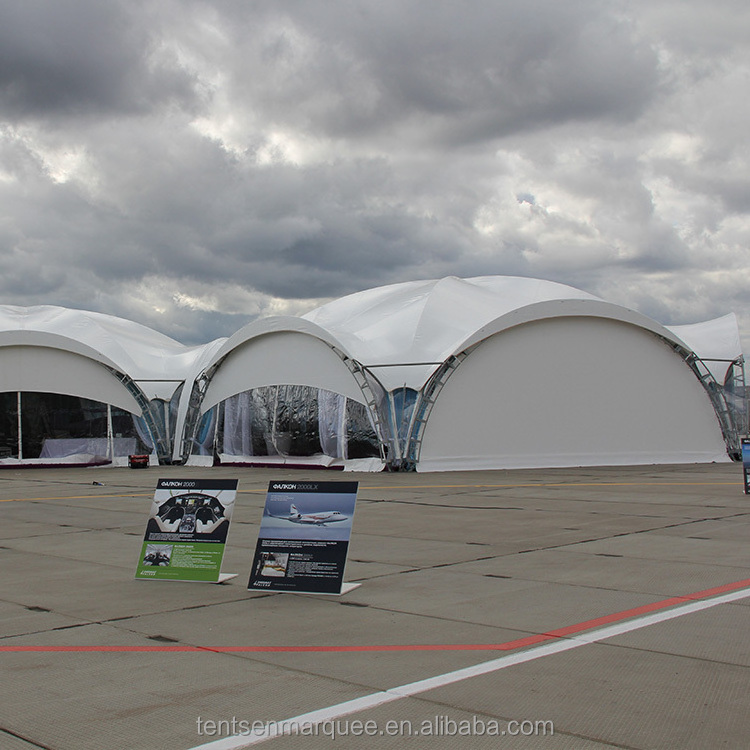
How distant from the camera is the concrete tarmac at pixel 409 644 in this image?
15.6ft

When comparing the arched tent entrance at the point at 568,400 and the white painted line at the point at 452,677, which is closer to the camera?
the white painted line at the point at 452,677

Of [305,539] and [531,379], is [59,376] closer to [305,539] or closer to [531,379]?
[531,379]

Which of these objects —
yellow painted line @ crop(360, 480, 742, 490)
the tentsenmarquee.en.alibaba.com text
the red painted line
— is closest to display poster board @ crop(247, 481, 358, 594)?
the red painted line

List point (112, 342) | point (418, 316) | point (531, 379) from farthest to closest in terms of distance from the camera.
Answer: point (112, 342) < point (418, 316) < point (531, 379)

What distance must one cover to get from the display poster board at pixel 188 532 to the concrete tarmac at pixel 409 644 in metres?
0.18

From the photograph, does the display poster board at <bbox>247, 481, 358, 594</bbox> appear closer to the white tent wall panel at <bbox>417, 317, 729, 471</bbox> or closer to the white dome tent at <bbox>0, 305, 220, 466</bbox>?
the white tent wall panel at <bbox>417, 317, 729, 471</bbox>

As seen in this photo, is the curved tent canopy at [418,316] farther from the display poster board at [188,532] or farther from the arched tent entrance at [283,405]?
the display poster board at [188,532]

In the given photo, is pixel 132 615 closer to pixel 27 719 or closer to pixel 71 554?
pixel 27 719

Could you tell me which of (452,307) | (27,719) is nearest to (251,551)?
(27,719)

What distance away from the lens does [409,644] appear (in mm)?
6539

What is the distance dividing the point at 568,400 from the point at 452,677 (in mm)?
23564

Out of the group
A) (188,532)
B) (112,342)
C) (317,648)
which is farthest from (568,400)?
(317,648)

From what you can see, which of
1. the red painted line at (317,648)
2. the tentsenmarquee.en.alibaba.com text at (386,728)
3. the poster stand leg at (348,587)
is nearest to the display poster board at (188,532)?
the poster stand leg at (348,587)

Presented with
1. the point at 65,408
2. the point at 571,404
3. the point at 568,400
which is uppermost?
the point at 65,408
